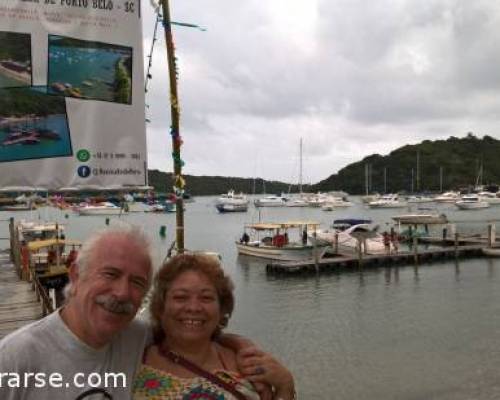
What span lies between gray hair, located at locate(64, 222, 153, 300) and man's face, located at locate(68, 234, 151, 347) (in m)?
0.02

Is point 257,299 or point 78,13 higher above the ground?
point 78,13

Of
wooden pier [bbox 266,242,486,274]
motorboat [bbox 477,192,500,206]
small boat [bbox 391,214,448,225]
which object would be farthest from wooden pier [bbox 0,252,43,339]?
motorboat [bbox 477,192,500,206]

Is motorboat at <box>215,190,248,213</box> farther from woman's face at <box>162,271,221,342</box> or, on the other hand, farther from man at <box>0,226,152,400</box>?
man at <box>0,226,152,400</box>

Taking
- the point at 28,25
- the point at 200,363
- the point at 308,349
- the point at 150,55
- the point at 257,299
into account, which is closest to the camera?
the point at 200,363

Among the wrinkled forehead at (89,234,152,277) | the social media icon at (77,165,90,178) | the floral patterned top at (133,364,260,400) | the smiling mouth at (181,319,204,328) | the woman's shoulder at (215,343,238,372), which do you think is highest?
the social media icon at (77,165,90,178)

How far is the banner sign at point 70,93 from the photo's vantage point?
491 centimetres

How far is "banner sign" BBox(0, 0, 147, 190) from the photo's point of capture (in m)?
4.91

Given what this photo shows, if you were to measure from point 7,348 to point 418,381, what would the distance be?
54.9 feet

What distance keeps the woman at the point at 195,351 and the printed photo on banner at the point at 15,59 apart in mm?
2936

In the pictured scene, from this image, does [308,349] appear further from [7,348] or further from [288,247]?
[288,247]

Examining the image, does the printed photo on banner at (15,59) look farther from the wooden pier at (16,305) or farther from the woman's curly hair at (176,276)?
the wooden pier at (16,305)

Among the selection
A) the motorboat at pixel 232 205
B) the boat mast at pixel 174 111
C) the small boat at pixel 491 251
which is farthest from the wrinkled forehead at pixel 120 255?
the motorboat at pixel 232 205

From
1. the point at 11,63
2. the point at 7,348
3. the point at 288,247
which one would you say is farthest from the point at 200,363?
the point at 288,247

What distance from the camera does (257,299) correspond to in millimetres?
31609
